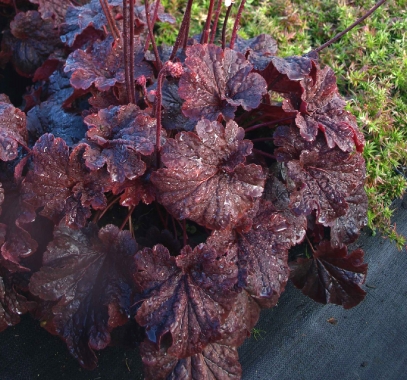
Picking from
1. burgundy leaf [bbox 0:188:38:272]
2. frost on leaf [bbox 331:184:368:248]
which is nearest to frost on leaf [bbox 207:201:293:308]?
frost on leaf [bbox 331:184:368:248]

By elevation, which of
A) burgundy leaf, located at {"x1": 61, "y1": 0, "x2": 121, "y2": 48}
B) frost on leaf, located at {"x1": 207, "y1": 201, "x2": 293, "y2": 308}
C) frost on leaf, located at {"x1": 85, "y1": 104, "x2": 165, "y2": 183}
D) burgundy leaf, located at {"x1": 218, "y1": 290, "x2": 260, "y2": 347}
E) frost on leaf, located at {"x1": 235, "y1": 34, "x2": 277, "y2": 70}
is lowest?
burgundy leaf, located at {"x1": 218, "y1": 290, "x2": 260, "y2": 347}

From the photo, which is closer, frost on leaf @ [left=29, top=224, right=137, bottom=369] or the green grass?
frost on leaf @ [left=29, top=224, right=137, bottom=369]

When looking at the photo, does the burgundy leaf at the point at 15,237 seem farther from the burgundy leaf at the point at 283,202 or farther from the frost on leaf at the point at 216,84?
the burgundy leaf at the point at 283,202

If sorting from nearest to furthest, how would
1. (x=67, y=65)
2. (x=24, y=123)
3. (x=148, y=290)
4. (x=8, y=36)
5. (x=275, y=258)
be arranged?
(x=148, y=290) → (x=275, y=258) → (x=24, y=123) → (x=67, y=65) → (x=8, y=36)

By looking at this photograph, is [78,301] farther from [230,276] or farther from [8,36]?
[8,36]

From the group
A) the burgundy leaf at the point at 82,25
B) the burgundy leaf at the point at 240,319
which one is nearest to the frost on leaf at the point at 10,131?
the burgundy leaf at the point at 82,25

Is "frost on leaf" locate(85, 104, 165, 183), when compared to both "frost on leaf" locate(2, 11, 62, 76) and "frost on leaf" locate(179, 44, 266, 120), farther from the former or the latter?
"frost on leaf" locate(2, 11, 62, 76)

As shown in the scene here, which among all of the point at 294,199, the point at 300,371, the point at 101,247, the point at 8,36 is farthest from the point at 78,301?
the point at 8,36

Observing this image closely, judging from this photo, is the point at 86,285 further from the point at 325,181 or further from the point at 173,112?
the point at 325,181
